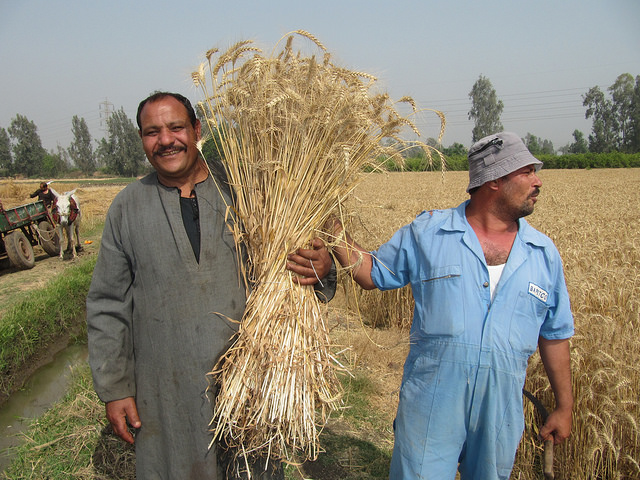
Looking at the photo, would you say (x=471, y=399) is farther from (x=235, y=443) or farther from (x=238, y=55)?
(x=238, y=55)

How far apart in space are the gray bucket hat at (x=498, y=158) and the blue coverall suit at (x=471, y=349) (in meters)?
0.21

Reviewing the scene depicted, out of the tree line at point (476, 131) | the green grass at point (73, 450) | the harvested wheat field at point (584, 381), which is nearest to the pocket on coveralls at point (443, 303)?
the harvested wheat field at point (584, 381)

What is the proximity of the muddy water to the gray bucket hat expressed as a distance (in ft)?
12.4

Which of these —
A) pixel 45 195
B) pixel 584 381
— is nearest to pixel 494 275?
pixel 584 381

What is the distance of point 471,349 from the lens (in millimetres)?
1536

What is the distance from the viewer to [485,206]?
1.68 meters

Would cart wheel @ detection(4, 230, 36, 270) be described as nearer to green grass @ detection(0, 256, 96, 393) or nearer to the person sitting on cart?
the person sitting on cart

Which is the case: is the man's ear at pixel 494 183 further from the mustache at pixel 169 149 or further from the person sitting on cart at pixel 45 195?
the person sitting on cart at pixel 45 195

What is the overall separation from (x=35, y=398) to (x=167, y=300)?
12.2 ft

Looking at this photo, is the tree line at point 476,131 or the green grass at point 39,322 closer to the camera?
the green grass at point 39,322

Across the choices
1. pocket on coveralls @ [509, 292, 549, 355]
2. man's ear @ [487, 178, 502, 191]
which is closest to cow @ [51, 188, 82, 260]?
man's ear @ [487, 178, 502, 191]

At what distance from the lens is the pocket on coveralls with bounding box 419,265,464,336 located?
5.08ft

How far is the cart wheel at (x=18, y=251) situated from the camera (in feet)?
25.3

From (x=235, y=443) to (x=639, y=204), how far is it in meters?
12.9
